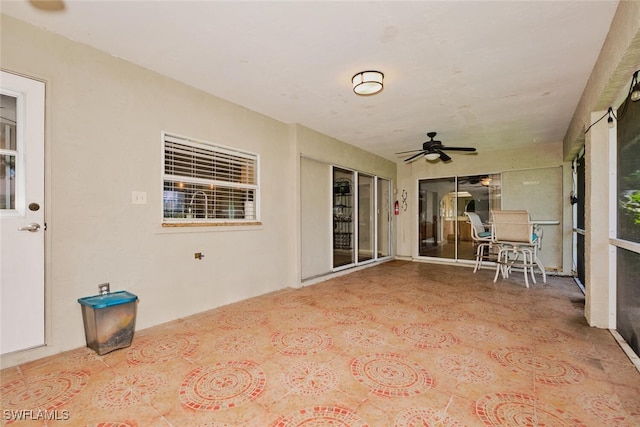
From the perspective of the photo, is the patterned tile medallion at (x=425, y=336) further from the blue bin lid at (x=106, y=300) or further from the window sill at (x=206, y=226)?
the blue bin lid at (x=106, y=300)

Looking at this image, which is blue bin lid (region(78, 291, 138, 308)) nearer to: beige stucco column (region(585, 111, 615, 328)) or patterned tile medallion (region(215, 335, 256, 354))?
patterned tile medallion (region(215, 335, 256, 354))

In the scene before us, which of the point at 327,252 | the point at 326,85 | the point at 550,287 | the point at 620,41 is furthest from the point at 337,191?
the point at 620,41

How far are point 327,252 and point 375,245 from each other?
1864mm

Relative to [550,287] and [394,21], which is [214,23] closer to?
[394,21]

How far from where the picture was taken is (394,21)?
7.00 ft

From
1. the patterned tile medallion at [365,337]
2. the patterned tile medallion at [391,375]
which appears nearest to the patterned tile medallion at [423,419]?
the patterned tile medallion at [391,375]

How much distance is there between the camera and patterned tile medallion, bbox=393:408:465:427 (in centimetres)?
149

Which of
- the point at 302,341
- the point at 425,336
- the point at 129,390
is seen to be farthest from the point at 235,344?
the point at 425,336

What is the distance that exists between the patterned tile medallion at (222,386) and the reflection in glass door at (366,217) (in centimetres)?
445

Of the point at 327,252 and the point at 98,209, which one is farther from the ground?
the point at 98,209

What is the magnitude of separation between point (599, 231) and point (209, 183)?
13.3 feet

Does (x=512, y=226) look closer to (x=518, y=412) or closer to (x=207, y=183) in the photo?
(x=518, y=412)

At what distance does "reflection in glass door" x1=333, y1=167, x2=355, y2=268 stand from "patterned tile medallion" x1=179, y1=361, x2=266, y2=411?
144 inches

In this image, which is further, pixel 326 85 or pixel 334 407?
pixel 326 85
